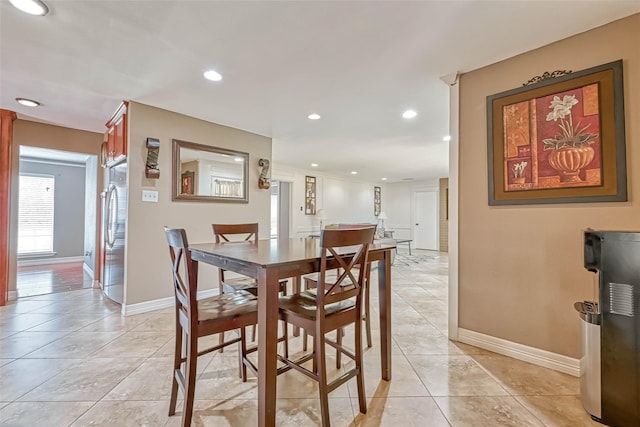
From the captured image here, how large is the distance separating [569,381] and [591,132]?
1.57 meters

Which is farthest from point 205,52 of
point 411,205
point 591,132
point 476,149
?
point 411,205

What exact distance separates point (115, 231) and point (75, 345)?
1.42 metres

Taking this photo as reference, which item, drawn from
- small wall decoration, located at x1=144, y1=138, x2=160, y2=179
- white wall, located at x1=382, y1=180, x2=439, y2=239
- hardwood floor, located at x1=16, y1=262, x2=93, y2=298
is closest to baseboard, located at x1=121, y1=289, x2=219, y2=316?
small wall decoration, located at x1=144, y1=138, x2=160, y2=179

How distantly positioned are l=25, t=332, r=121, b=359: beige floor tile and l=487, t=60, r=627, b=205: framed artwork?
3339mm

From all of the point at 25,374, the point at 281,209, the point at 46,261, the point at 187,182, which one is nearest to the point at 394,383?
the point at 25,374

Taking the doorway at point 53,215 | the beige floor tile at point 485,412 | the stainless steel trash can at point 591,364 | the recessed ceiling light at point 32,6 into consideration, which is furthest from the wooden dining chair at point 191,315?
the doorway at point 53,215

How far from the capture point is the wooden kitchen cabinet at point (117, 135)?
10.2ft

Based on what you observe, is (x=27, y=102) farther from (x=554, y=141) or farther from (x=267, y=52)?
(x=554, y=141)

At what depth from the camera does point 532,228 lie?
203 cm

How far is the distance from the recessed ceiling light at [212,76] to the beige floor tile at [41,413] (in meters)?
2.40

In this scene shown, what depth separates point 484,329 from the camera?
7.38 feet

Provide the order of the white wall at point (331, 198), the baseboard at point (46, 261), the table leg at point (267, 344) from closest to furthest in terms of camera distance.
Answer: the table leg at point (267, 344) < the baseboard at point (46, 261) < the white wall at point (331, 198)

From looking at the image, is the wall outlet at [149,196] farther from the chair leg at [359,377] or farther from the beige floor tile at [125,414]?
the chair leg at [359,377]

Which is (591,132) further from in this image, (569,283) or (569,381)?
(569,381)
